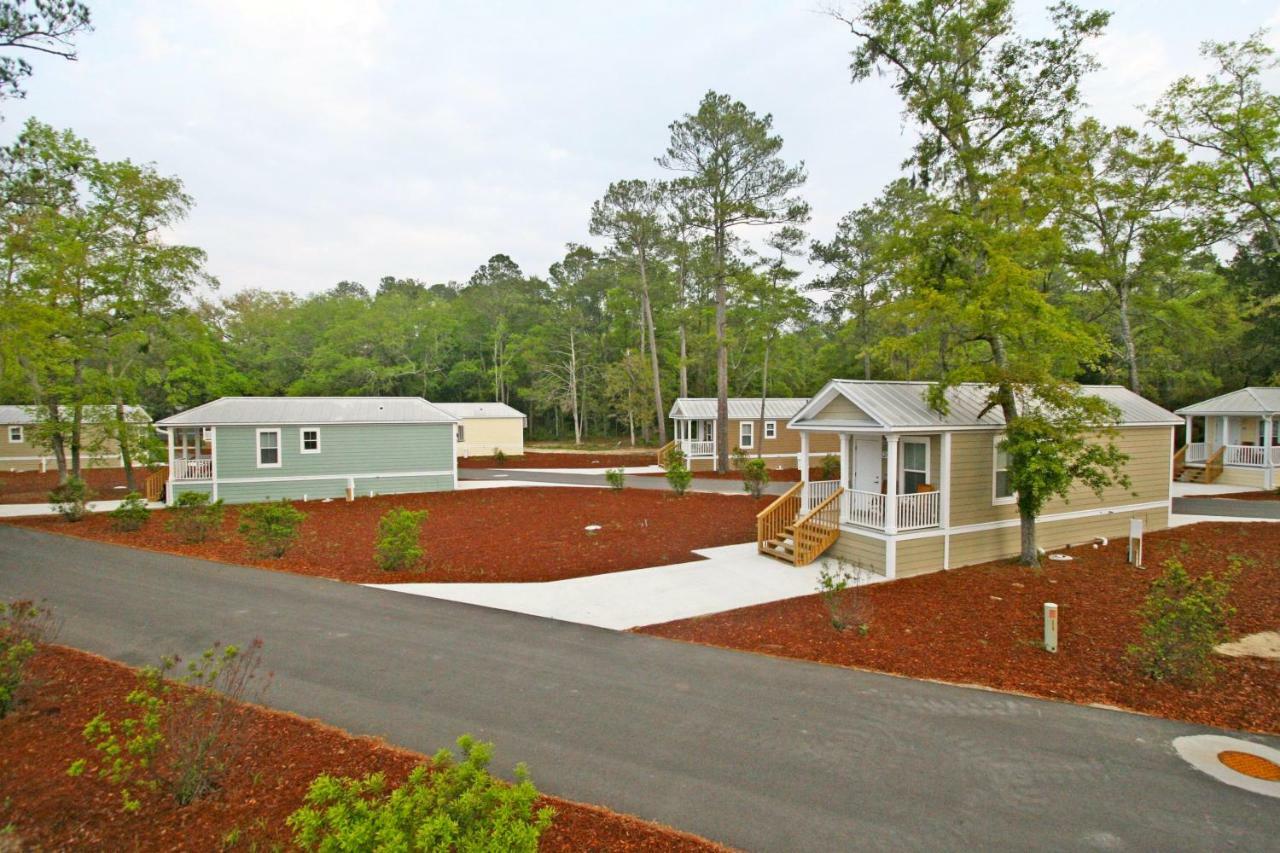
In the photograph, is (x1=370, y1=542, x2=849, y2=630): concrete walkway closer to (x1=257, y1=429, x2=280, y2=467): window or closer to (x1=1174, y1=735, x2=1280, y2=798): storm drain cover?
(x1=1174, y1=735, x2=1280, y2=798): storm drain cover

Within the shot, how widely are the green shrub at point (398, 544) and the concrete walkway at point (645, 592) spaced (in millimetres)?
913

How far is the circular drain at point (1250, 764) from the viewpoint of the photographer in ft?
15.0

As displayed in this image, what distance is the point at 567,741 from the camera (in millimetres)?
4926

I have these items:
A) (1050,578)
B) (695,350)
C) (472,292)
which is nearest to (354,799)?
(1050,578)

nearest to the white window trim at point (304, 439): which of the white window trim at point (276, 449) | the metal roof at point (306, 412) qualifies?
the metal roof at point (306, 412)

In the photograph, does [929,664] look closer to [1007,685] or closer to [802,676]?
[1007,685]

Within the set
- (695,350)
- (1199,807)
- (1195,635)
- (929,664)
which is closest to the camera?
(1199,807)

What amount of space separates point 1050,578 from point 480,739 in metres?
9.92

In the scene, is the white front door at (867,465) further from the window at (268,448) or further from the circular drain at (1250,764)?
the window at (268,448)

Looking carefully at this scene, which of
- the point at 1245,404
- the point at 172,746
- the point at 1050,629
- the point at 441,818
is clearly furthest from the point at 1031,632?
the point at 1245,404

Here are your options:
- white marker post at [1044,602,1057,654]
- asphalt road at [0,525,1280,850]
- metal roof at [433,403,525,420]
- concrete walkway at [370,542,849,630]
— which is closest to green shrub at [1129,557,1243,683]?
white marker post at [1044,602,1057,654]

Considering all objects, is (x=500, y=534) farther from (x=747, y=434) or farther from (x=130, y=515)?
(x=747, y=434)

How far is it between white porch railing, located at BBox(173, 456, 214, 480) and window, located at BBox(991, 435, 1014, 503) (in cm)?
2193

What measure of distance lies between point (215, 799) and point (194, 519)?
11.4 m
